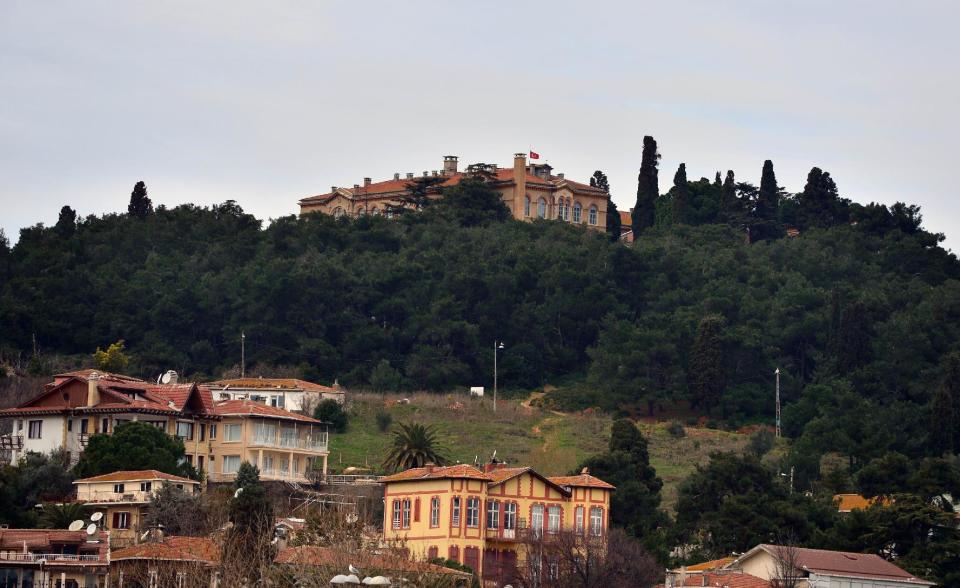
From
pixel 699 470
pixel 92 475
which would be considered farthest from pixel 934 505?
pixel 92 475

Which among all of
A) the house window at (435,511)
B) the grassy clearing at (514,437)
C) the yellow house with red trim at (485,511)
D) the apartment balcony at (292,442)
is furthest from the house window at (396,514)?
the grassy clearing at (514,437)

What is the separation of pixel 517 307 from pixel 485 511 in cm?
5553

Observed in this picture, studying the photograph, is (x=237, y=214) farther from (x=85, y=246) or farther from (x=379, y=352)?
(x=379, y=352)

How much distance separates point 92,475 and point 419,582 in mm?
27789

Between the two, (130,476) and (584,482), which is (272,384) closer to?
(130,476)

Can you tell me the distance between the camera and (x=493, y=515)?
7875 cm

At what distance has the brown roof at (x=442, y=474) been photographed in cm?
7812

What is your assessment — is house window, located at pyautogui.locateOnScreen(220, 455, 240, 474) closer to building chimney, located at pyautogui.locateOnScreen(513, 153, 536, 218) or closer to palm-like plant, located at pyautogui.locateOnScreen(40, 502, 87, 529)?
palm-like plant, located at pyautogui.locateOnScreen(40, 502, 87, 529)

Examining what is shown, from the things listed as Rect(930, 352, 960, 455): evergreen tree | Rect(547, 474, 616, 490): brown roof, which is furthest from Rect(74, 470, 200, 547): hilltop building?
Rect(930, 352, 960, 455): evergreen tree

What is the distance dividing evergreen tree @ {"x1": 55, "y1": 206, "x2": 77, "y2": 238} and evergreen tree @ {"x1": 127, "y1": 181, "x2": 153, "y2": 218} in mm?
3817

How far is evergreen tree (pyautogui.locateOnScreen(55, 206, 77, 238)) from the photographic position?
144 metres

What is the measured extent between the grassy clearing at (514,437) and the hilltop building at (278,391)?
232cm

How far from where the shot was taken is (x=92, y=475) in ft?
269

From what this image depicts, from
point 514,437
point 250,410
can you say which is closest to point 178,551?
point 250,410
